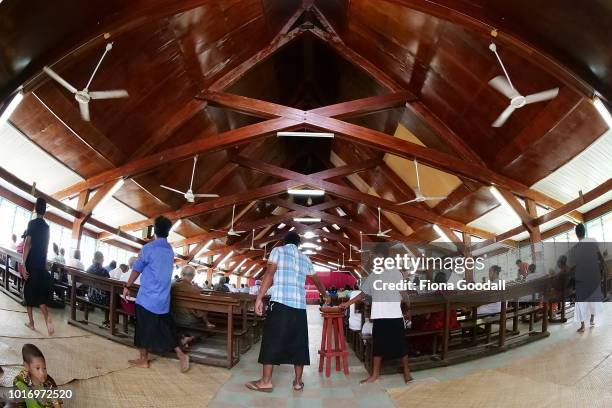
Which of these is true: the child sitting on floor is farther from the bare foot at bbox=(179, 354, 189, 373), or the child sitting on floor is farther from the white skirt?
the white skirt

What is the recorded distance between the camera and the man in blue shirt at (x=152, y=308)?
3.44m

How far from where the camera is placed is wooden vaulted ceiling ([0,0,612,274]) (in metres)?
4.73

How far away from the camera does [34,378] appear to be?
2.22 m

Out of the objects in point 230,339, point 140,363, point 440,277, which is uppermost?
point 440,277

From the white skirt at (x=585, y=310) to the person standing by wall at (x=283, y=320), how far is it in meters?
2.70

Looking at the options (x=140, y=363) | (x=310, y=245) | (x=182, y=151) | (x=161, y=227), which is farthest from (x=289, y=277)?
(x=310, y=245)

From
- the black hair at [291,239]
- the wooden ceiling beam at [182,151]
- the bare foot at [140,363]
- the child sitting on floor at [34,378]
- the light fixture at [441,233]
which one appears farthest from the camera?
the light fixture at [441,233]

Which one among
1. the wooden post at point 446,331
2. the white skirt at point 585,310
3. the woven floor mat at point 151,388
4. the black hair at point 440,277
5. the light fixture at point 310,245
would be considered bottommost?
the woven floor mat at point 151,388

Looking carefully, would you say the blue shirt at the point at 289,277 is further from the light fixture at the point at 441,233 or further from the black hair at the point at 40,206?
the light fixture at the point at 441,233

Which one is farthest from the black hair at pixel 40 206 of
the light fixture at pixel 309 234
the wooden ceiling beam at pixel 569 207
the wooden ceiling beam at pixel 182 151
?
the light fixture at pixel 309 234

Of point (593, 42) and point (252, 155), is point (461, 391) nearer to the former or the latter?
point (593, 42)

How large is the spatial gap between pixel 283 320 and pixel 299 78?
29.9ft

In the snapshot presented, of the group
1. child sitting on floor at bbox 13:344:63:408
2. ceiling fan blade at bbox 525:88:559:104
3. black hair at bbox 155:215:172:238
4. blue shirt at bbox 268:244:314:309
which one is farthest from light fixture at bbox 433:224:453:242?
child sitting on floor at bbox 13:344:63:408

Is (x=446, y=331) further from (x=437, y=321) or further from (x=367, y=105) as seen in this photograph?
(x=367, y=105)
